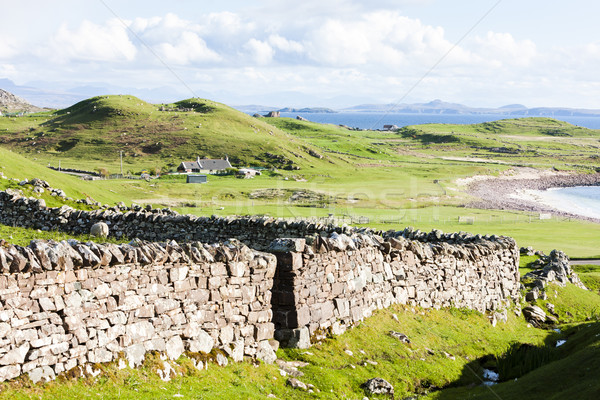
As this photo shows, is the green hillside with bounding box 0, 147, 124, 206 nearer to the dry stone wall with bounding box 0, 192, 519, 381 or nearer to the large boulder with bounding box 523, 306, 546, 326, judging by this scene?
the dry stone wall with bounding box 0, 192, 519, 381

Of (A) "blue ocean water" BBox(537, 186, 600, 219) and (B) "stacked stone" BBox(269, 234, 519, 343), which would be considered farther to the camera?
(A) "blue ocean water" BBox(537, 186, 600, 219)

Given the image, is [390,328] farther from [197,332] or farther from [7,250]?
[7,250]

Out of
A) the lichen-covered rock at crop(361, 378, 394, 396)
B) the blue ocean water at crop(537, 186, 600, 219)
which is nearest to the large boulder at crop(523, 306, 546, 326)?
the lichen-covered rock at crop(361, 378, 394, 396)

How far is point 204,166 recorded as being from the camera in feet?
422

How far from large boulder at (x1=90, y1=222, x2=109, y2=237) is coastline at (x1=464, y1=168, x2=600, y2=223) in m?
83.3

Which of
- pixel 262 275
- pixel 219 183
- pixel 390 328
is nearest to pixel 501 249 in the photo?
pixel 390 328

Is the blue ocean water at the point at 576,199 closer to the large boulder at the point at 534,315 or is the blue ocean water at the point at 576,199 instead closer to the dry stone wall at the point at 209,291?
the large boulder at the point at 534,315

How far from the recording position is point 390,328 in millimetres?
18188

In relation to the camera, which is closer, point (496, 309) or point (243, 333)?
point (243, 333)

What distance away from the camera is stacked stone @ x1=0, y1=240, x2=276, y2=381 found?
10.1 m

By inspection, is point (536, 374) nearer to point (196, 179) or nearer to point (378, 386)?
point (378, 386)

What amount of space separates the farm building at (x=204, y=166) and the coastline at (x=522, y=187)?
5576cm

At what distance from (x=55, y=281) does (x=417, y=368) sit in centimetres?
1036

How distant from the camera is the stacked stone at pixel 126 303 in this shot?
33.3 ft
